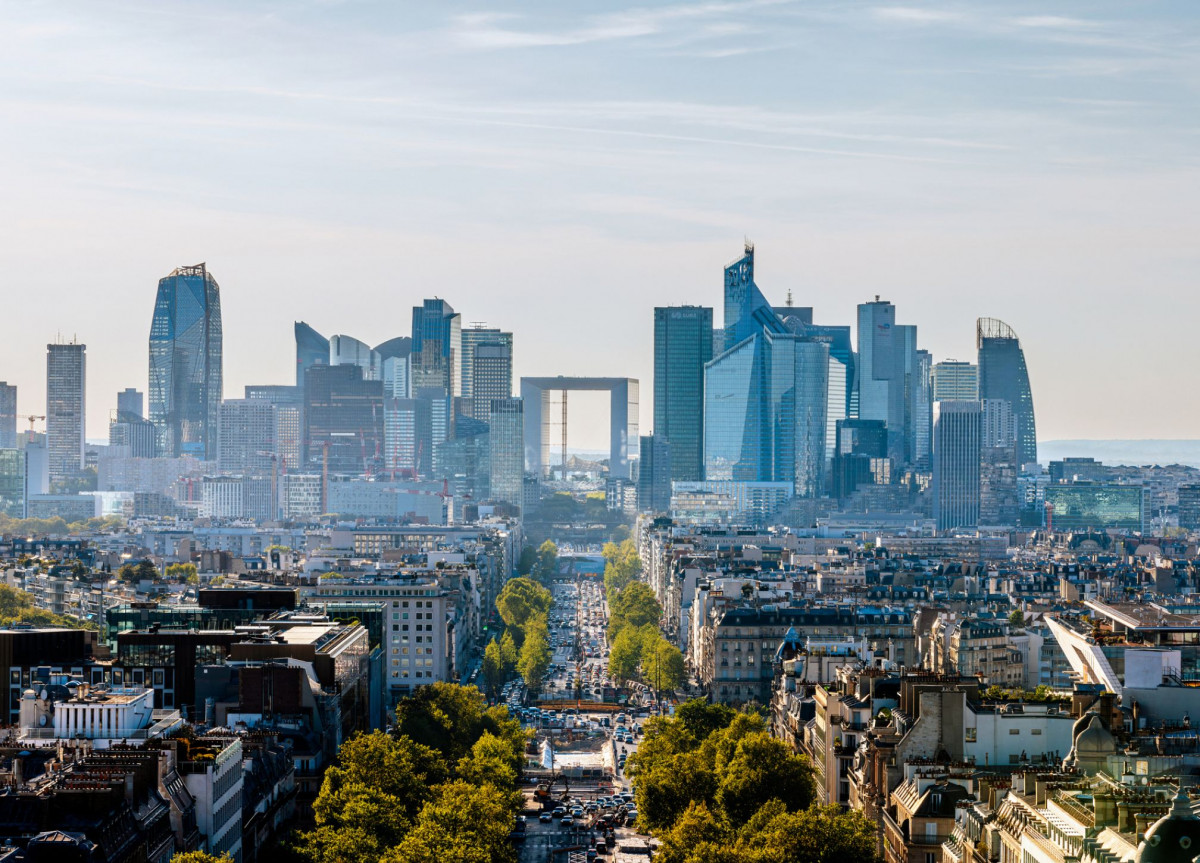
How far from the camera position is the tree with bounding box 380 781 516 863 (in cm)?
8250

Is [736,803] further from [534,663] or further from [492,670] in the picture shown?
[534,663]

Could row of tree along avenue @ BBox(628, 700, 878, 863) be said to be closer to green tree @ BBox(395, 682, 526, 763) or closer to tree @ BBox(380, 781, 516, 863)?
tree @ BBox(380, 781, 516, 863)

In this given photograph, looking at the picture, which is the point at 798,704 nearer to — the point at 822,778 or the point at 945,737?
the point at 822,778

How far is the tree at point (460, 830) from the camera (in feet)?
271

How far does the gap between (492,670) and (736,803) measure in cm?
8251

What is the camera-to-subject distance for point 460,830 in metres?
88.7

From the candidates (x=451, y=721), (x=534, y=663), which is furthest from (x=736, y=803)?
(x=534, y=663)

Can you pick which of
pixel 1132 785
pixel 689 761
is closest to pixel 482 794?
pixel 689 761

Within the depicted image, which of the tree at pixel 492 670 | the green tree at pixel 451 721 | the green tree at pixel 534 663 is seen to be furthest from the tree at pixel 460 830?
the green tree at pixel 534 663

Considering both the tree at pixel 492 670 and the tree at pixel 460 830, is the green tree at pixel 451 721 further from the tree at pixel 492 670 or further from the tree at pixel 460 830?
the tree at pixel 492 670

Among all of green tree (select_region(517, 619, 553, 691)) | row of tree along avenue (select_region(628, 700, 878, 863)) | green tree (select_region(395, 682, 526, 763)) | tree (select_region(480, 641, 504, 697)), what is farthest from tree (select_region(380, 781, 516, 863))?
green tree (select_region(517, 619, 553, 691))

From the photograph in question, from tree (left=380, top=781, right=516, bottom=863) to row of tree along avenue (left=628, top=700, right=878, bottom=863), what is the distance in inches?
250

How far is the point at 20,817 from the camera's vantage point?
70.2 meters

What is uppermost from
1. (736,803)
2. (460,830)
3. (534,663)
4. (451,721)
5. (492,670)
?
(460,830)
